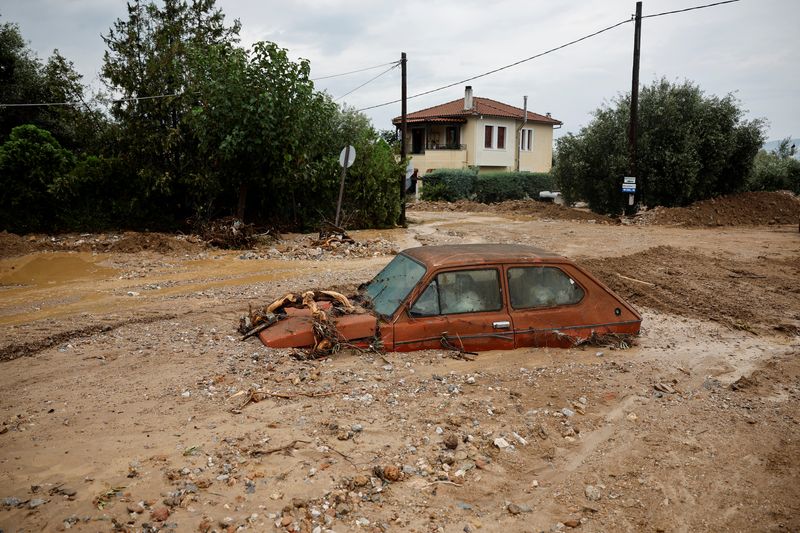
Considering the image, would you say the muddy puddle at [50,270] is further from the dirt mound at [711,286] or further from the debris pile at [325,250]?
the dirt mound at [711,286]

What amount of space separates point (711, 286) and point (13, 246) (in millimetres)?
15794

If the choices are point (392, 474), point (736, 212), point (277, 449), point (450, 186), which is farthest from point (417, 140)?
point (392, 474)

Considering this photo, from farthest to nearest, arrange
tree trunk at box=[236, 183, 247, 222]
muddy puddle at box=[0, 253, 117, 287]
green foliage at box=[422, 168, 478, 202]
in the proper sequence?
green foliage at box=[422, 168, 478, 202]
tree trunk at box=[236, 183, 247, 222]
muddy puddle at box=[0, 253, 117, 287]

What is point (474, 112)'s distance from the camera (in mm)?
40219

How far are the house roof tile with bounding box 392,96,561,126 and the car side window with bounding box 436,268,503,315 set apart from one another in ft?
117

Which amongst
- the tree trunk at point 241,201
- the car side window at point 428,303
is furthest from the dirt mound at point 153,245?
the car side window at point 428,303

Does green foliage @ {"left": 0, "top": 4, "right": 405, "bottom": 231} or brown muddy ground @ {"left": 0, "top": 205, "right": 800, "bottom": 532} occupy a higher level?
green foliage @ {"left": 0, "top": 4, "right": 405, "bottom": 231}

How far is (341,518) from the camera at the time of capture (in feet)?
11.7

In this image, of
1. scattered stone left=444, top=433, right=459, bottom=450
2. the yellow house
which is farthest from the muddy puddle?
the yellow house

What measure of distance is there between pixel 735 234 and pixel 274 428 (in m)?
19.2

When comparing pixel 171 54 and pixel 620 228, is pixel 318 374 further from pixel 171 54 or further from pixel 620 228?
pixel 620 228

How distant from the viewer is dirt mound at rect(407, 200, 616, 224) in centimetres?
2527

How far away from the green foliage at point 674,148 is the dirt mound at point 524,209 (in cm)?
153

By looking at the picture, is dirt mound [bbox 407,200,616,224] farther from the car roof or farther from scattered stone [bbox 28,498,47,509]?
scattered stone [bbox 28,498,47,509]
